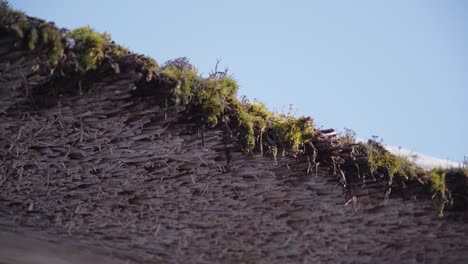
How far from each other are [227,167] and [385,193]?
79 cm

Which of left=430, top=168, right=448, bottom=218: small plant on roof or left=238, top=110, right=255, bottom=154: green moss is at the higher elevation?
left=238, top=110, right=255, bottom=154: green moss

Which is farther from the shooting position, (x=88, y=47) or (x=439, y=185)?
(x=439, y=185)

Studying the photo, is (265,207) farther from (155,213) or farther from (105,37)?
(105,37)

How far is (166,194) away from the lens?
2344mm

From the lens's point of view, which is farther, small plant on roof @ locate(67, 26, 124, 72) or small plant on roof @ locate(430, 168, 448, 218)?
small plant on roof @ locate(430, 168, 448, 218)

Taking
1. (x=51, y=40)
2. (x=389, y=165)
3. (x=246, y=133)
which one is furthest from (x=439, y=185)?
(x=51, y=40)

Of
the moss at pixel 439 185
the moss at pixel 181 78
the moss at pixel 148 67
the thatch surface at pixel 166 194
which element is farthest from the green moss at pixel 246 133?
the moss at pixel 439 185

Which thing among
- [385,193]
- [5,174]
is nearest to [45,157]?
[5,174]

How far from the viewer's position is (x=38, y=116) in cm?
182

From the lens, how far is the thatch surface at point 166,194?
1803 millimetres

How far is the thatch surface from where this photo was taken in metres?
1.80

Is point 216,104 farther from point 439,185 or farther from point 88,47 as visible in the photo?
point 439,185

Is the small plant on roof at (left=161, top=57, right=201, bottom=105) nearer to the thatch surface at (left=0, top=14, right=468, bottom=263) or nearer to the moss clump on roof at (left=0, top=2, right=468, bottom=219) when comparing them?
the moss clump on roof at (left=0, top=2, right=468, bottom=219)

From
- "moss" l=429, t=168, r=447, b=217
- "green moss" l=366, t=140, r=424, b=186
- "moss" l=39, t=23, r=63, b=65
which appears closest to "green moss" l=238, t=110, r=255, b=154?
"green moss" l=366, t=140, r=424, b=186
